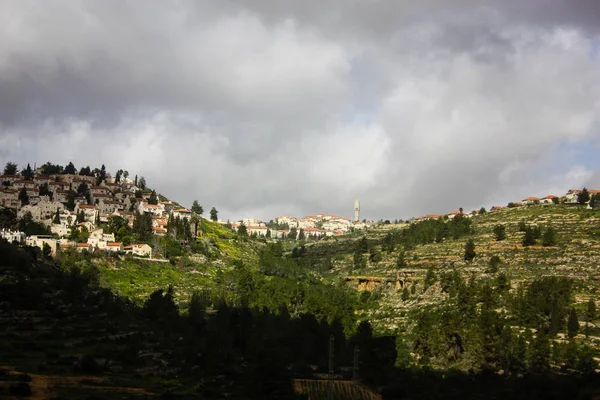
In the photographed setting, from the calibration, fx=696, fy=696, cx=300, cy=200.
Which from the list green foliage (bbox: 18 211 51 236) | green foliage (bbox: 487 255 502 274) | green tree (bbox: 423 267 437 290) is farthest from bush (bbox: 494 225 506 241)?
green foliage (bbox: 18 211 51 236)

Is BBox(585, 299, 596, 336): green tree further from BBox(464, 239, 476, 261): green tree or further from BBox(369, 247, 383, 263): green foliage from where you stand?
BBox(369, 247, 383, 263): green foliage

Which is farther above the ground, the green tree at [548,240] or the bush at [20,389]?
the green tree at [548,240]

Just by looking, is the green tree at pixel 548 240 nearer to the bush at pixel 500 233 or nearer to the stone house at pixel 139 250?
the bush at pixel 500 233

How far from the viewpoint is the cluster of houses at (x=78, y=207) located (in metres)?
122

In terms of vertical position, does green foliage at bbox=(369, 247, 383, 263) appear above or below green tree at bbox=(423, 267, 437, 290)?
above

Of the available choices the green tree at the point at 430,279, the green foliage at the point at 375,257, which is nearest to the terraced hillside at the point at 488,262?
the green foliage at the point at 375,257

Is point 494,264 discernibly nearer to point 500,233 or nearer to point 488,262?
point 488,262

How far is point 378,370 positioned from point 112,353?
919 inches

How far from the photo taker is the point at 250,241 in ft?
582

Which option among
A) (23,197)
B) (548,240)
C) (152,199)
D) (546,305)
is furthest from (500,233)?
(23,197)

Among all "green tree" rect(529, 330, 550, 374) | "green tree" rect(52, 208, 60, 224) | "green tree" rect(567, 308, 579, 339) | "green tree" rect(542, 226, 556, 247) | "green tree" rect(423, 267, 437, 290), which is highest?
"green tree" rect(52, 208, 60, 224)

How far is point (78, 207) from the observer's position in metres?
141

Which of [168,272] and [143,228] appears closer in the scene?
[168,272]

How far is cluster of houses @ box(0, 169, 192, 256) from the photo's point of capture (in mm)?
122375
